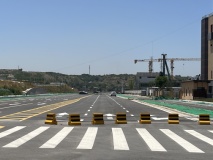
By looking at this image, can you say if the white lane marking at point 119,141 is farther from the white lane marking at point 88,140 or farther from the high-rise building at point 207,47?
the high-rise building at point 207,47

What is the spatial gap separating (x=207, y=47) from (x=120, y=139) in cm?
8141

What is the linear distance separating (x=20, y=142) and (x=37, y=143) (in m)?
0.68

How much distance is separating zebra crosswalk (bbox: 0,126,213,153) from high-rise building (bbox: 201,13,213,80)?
6980 centimetres

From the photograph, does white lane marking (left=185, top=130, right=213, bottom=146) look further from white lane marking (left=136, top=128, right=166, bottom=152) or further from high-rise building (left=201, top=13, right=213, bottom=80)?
high-rise building (left=201, top=13, right=213, bottom=80)

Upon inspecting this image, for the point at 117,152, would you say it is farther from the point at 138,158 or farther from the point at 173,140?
the point at 173,140

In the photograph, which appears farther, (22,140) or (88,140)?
(88,140)

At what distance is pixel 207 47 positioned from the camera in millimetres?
93250

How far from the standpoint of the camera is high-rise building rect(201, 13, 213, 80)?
8600cm

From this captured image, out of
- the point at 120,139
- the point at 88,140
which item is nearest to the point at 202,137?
the point at 120,139

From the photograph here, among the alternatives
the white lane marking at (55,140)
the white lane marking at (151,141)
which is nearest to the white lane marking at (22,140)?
the white lane marking at (55,140)

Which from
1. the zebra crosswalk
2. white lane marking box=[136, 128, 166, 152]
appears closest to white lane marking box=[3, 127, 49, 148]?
the zebra crosswalk

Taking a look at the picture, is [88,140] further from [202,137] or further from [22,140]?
[202,137]

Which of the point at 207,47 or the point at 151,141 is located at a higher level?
the point at 207,47

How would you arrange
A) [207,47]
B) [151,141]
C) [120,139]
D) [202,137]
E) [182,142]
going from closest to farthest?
[182,142] → [151,141] → [120,139] → [202,137] → [207,47]
